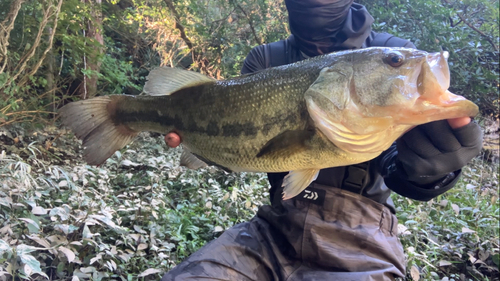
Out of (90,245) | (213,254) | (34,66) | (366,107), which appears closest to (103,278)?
(90,245)

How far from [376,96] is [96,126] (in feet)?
4.70

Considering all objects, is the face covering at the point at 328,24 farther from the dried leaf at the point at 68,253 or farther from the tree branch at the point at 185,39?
the tree branch at the point at 185,39

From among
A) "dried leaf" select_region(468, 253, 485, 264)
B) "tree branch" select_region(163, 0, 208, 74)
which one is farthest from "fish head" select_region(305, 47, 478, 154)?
"tree branch" select_region(163, 0, 208, 74)

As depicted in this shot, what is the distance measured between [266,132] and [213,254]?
0.90m

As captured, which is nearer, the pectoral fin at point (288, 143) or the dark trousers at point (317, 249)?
the pectoral fin at point (288, 143)

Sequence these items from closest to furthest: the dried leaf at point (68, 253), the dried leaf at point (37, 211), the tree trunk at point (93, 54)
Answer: the dried leaf at point (68, 253), the dried leaf at point (37, 211), the tree trunk at point (93, 54)

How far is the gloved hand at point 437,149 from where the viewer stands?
1.39 m

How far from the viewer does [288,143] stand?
1408 millimetres

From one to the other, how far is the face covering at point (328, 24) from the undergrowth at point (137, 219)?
1.70 m

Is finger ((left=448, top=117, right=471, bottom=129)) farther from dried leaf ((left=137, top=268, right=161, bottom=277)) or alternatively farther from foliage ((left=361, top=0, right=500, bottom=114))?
foliage ((left=361, top=0, right=500, bottom=114))

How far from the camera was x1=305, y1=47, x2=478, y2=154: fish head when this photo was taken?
47.0 inches

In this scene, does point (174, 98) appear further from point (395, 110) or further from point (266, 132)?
point (395, 110)

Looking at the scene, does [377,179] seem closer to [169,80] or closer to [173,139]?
[173,139]

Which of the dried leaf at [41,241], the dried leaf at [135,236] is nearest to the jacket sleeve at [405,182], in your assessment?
the dried leaf at [135,236]
